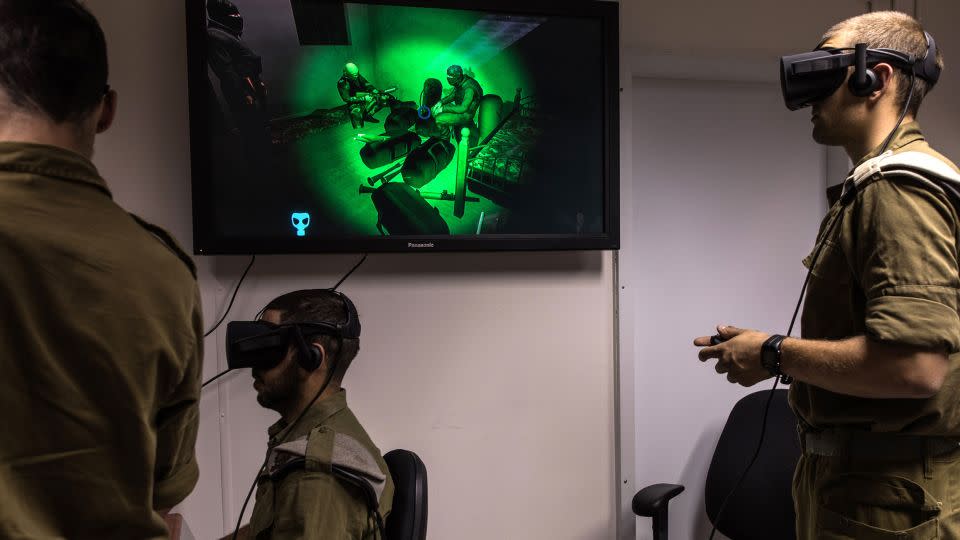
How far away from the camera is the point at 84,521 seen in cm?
64

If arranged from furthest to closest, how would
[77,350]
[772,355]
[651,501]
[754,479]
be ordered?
[754,479], [651,501], [772,355], [77,350]

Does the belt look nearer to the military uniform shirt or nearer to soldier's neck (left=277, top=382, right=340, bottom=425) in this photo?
the military uniform shirt

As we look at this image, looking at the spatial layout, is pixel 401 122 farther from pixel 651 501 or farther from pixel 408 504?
pixel 651 501

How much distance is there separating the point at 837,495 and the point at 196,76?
1.84 meters

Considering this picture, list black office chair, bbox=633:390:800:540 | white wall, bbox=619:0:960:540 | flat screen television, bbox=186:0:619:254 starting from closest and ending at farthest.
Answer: flat screen television, bbox=186:0:619:254 → black office chair, bbox=633:390:800:540 → white wall, bbox=619:0:960:540

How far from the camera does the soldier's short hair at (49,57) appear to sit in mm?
660

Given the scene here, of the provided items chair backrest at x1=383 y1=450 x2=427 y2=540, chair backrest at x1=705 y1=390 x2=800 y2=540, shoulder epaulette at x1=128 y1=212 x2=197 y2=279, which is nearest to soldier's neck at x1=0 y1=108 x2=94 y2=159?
shoulder epaulette at x1=128 y1=212 x2=197 y2=279

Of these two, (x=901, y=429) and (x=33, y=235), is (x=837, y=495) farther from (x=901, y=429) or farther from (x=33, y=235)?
(x=33, y=235)

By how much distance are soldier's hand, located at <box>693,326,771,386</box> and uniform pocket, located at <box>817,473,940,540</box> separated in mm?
229

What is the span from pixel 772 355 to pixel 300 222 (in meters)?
1.29

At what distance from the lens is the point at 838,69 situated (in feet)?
3.73

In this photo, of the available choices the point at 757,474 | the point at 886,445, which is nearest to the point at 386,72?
the point at 886,445

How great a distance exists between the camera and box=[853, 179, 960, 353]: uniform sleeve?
0.95 metres

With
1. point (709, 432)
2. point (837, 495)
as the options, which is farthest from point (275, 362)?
point (709, 432)
